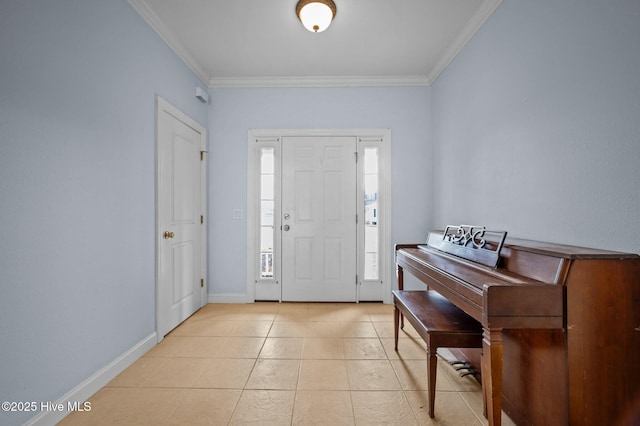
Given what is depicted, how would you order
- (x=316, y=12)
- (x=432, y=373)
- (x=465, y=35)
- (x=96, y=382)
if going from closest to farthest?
(x=432, y=373) < (x=96, y=382) < (x=316, y=12) < (x=465, y=35)

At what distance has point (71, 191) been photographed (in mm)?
1617

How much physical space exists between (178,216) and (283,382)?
183 centimetres

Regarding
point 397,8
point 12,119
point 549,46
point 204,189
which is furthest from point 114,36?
point 549,46

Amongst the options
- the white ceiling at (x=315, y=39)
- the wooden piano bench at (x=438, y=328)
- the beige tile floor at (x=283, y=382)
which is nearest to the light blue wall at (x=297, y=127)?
the white ceiling at (x=315, y=39)

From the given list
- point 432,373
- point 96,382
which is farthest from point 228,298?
point 432,373

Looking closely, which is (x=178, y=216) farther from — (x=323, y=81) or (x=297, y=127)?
(x=323, y=81)

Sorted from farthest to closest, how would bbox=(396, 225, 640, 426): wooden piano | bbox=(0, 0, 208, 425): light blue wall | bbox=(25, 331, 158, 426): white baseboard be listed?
bbox=(25, 331, 158, 426): white baseboard < bbox=(0, 0, 208, 425): light blue wall < bbox=(396, 225, 640, 426): wooden piano

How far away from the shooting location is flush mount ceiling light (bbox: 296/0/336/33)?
2.13 metres

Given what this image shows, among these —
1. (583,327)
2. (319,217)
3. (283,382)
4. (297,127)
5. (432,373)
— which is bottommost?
(283,382)

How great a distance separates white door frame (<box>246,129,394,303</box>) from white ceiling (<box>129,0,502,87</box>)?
0.60m

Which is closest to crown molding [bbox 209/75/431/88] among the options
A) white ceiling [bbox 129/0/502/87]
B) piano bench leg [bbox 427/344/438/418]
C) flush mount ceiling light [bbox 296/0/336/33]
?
white ceiling [bbox 129/0/502/87]

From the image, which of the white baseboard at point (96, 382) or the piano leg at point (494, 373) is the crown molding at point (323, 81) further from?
the piano leg at point (494, 373)

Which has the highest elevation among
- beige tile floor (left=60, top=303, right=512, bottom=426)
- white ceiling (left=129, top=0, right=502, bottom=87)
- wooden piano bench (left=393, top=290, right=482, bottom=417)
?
white ceiling (left=129, top=0, right=502, bottom=87)

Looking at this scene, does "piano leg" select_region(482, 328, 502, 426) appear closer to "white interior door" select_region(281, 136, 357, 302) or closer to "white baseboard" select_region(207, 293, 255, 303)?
"white interior door" select_region(281, 136, 357, 302)
